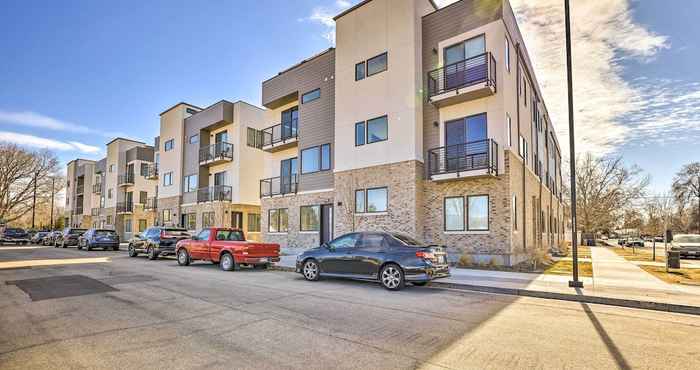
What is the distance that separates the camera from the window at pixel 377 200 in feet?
59.7

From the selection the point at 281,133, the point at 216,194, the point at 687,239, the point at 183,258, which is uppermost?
the point at 281,133

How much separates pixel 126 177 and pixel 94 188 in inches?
489

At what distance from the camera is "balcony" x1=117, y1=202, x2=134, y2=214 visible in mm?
45844

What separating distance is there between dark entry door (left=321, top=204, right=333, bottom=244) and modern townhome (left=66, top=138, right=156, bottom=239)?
2535 cm

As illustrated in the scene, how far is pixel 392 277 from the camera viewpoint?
10211 mm

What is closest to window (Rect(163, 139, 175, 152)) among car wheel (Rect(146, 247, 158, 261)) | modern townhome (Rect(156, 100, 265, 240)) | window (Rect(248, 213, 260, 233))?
modern townhome (Rect(156, 100, 265, 240))

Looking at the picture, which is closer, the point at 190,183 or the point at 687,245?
the point at 687,245

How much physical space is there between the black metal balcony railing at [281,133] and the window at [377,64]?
20.9 feet

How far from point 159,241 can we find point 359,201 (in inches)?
401

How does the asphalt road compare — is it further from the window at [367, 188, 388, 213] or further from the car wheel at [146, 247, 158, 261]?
the car wheel at [146, 247, 158, 261]

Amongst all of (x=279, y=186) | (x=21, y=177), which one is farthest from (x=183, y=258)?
(x=21, y=177)

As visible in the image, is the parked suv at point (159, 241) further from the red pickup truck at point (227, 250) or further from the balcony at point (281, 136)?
the balcony at point (281, 136)

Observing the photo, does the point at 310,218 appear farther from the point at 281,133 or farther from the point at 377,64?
the point at 377,64

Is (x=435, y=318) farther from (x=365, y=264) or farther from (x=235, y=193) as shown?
(x=235, y=193)
